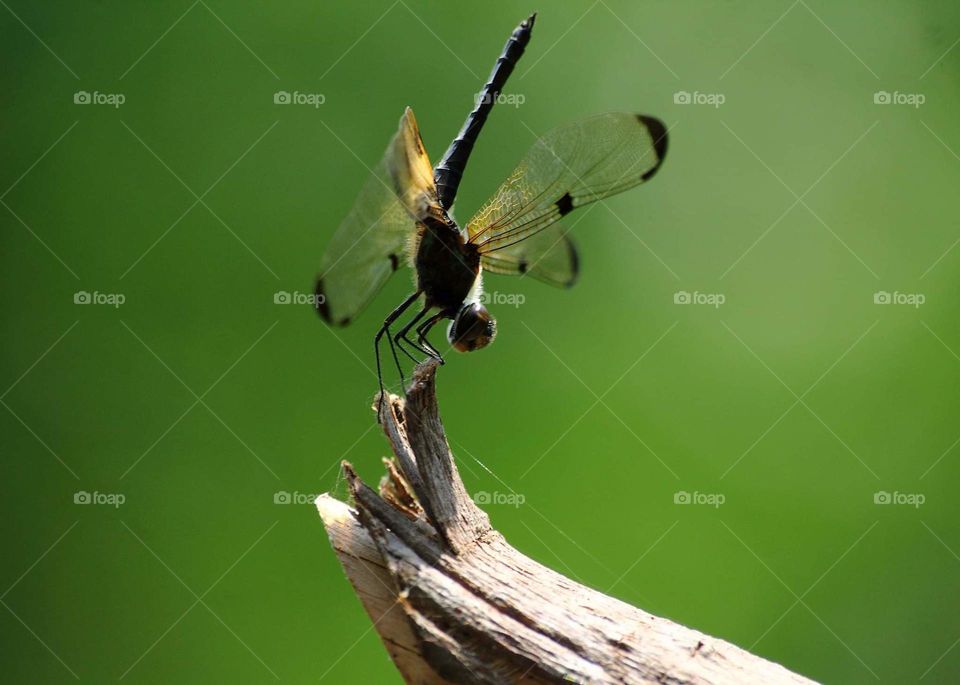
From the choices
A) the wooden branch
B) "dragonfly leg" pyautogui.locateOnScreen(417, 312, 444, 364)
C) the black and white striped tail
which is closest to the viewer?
the wooden branch

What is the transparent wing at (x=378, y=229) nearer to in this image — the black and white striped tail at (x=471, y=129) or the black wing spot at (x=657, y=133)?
the black and white striped tail at (x=471, y=129)

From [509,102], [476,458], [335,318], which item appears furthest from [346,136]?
[335,318]

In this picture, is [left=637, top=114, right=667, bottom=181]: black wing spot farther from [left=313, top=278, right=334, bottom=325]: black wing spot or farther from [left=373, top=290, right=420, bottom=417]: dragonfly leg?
[left=313, top=278, right=334, bottom=325]: black wing spot

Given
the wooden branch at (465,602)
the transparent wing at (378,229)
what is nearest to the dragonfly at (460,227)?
the transparent wing at (378,229)

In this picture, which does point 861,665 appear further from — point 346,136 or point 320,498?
point 346,136

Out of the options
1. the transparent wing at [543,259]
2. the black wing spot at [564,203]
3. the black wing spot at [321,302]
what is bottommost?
the black wing spot at [321,302]

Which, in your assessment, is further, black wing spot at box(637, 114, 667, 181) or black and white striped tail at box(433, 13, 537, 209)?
black and white striped tail at box(433, 13, 537, 209)

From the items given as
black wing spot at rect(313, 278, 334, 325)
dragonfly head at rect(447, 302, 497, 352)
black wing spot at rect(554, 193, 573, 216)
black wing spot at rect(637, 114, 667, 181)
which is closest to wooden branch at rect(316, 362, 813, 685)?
dragonfly head at rect(447, 302, 497, 352)

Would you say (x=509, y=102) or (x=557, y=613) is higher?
(x=509, y=102)
